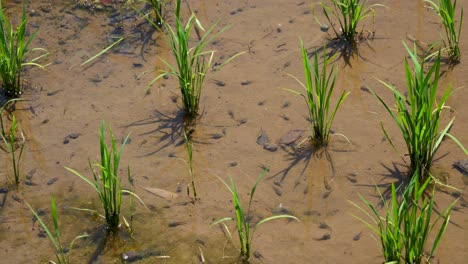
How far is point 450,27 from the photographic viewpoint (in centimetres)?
401

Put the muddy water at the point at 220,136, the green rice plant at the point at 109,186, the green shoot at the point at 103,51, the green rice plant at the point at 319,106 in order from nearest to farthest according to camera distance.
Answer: the green rice plant at the point at 109,186, the muddy water at the point at 220,136, the green rice plant at the point at 319,106, the green shoot at the point at 103,51

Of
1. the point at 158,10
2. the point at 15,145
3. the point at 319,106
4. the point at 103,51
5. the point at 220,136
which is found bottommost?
the point at 15,145

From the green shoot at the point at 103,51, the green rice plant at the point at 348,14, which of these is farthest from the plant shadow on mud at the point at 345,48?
the green shoot at the point at 103,51

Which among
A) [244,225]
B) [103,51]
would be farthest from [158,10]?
[244,225]

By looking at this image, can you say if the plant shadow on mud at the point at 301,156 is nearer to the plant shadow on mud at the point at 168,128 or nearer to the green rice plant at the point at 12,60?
the plant shadow on mud at the point at 168,128

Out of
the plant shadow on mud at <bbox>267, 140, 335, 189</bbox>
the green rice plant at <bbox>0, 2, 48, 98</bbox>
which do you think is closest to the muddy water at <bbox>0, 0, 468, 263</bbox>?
the plant shadow on mud at <bbox>267, 140, 335, 189</bbox>

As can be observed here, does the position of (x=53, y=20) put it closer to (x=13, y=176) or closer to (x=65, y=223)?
(x=13, y=176)

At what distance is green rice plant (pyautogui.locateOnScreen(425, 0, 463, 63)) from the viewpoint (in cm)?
396

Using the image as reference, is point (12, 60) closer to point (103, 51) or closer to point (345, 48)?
point (103, 51)

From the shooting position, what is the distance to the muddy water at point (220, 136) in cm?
331

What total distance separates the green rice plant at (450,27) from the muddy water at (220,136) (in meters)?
0.13

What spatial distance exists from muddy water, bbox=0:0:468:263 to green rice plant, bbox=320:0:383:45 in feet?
0.33

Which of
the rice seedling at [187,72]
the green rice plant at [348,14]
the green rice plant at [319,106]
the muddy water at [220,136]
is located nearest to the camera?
the muddy water at [220,136]

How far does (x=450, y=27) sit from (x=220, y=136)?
4.45 ft
